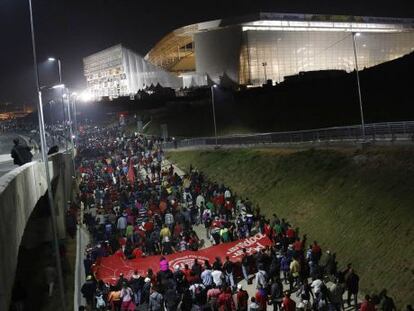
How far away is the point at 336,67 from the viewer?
102750 millimetres

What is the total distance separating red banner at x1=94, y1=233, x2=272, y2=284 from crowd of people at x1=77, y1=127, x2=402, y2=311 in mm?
269

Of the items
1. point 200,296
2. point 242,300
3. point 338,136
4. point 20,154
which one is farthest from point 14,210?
point 338,136

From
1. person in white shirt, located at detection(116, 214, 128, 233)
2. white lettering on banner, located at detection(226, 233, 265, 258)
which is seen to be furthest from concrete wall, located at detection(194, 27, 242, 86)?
white lettering on banner, located at detection(226, 233, 265, 258)

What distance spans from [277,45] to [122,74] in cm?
3808

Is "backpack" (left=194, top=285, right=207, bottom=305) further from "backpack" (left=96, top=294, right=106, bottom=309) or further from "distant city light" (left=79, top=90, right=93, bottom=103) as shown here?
"distant city light" (left=79, top=90, right=93, bottom=103)

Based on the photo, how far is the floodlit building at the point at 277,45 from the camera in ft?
306

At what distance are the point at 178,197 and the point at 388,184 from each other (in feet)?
35.5

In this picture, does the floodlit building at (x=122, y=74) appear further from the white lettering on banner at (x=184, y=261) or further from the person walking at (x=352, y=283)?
the person walking at (x=352, y=283)

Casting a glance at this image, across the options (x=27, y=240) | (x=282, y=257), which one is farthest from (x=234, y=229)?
(x=27, y=240)

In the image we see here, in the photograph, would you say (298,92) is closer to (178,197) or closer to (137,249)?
(178,197)

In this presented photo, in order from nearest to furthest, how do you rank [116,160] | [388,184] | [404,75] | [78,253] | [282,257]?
[282,257], [78,253], [388,184], [116,160], [404,75]

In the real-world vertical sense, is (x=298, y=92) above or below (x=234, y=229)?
above

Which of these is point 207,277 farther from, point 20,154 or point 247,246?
point 20,154

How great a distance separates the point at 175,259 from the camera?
17.5m
